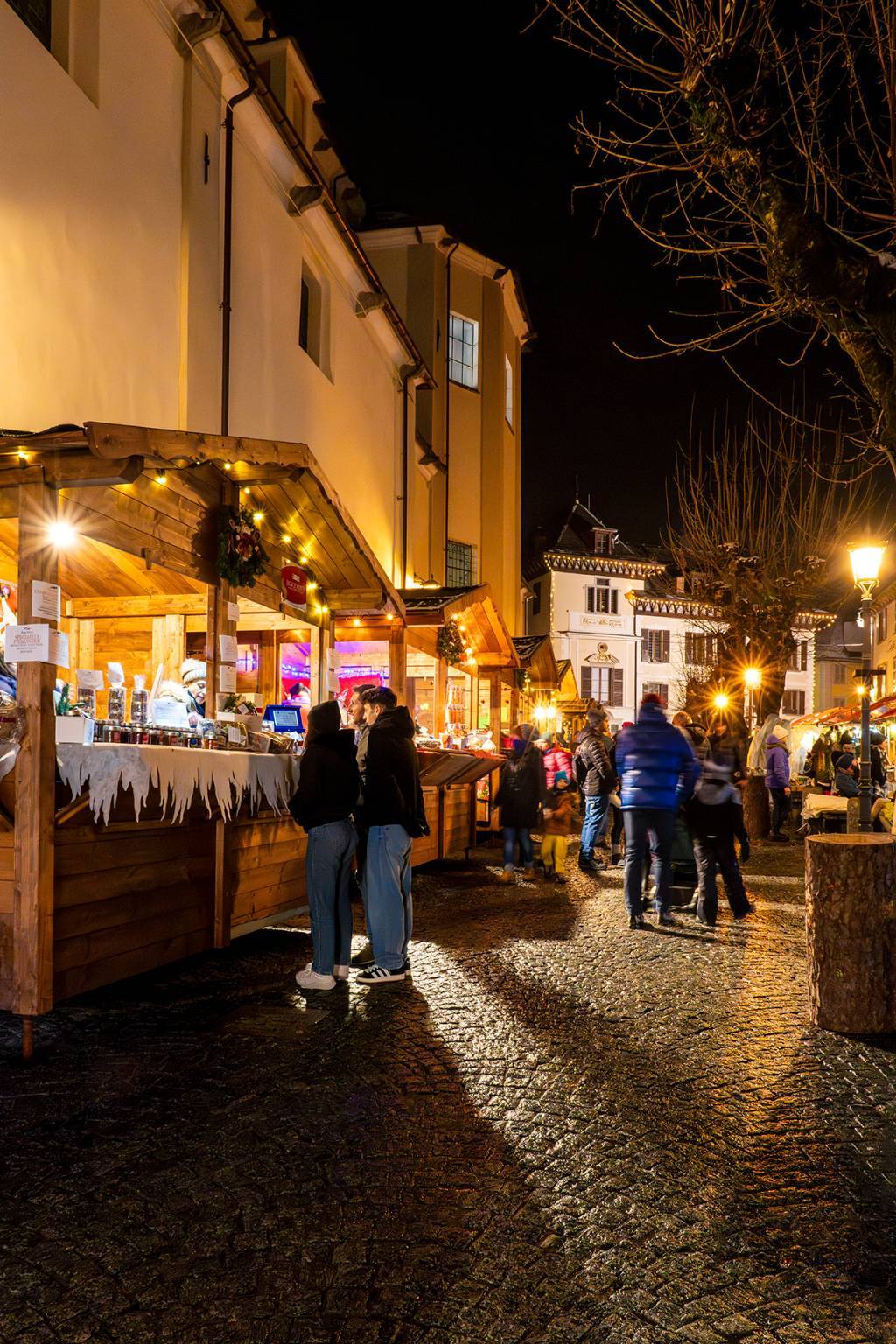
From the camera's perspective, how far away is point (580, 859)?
14672 mm

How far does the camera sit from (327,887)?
703 cm

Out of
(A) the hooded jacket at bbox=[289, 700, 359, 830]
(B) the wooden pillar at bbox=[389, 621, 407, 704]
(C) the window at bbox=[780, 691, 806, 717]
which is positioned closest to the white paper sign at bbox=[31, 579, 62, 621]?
(A) the hooded jacket at bbox=[289, 700, 359, 830]

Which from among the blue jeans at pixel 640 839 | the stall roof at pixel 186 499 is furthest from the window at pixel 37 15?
the blue jeans at pixel 640 839

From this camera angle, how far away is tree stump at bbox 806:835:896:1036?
601cm

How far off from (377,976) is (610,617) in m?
59.0

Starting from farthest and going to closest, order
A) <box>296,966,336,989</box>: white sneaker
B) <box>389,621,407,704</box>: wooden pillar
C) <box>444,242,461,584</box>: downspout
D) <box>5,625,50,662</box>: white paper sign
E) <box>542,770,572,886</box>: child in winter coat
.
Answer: <box>444,242,461,584</box>: downspout, <box>389,621,407,704</box>: wooden pillar, <box>542,770,572,886</box>: child in winter coat, <box>296,966,336,989</box>: white sneaker, <box>5,625,50,662</box>: white paper sign

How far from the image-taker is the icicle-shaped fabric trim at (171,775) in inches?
236

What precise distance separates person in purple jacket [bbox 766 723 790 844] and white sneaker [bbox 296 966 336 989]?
13937 millimetres

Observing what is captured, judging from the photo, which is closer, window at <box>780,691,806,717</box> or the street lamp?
the street lamp

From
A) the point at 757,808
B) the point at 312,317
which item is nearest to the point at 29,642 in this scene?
the point at 312,317

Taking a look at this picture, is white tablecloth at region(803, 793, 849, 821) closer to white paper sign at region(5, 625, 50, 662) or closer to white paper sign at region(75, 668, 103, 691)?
white paper sign at region(75, 668, 103, 691)

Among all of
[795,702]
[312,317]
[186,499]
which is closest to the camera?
[186,499]

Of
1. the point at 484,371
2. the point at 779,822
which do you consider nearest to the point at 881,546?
the point at 779,822

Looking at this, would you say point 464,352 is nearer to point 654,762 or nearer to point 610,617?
point 654,762
